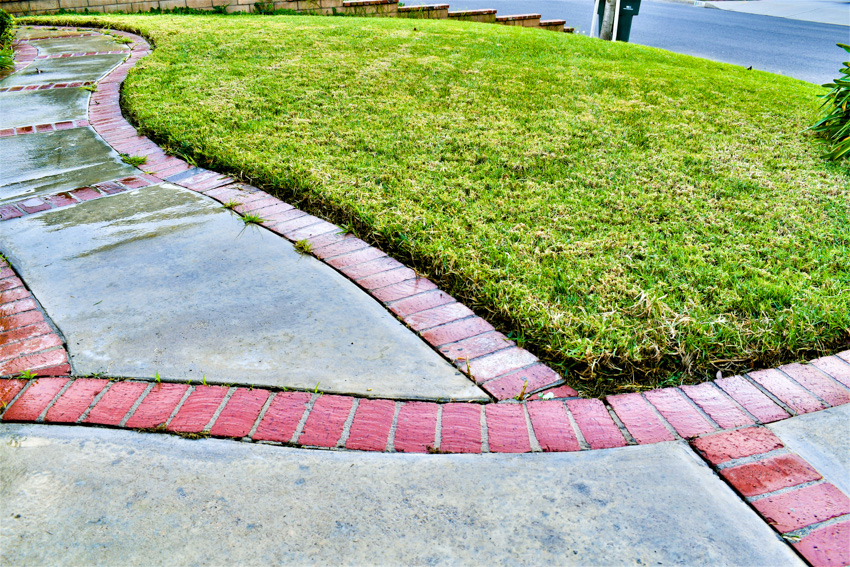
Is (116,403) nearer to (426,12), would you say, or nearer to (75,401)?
(75,401)

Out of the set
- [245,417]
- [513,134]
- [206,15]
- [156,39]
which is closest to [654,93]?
[513,134]

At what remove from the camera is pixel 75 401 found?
187 cm

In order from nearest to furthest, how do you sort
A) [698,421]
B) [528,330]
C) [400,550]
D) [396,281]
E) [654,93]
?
[400,550]
[698,421]
[528,330]
[396,281]
[654,93]

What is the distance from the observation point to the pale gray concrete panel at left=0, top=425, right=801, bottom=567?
1.42 m

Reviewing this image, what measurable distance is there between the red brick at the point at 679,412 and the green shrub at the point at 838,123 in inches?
120

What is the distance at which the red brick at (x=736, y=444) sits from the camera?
1.73m

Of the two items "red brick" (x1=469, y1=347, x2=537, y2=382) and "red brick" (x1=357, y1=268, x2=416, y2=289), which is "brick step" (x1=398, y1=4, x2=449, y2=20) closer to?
"red brick" (x1=357, y1=268, x2=416, y2=289)

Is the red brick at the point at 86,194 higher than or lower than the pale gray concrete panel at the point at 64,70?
lower

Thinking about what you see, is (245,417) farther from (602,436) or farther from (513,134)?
(513,134)

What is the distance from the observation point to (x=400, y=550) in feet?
4.70

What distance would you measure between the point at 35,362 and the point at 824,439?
2.54 metres

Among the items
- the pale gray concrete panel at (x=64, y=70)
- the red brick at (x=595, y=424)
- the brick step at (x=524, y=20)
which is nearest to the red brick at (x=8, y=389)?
the red brick at (x=595, y=424)

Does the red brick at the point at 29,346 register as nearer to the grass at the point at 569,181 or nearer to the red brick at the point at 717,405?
the grass at the point at 569,181

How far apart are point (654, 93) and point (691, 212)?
2.79m
